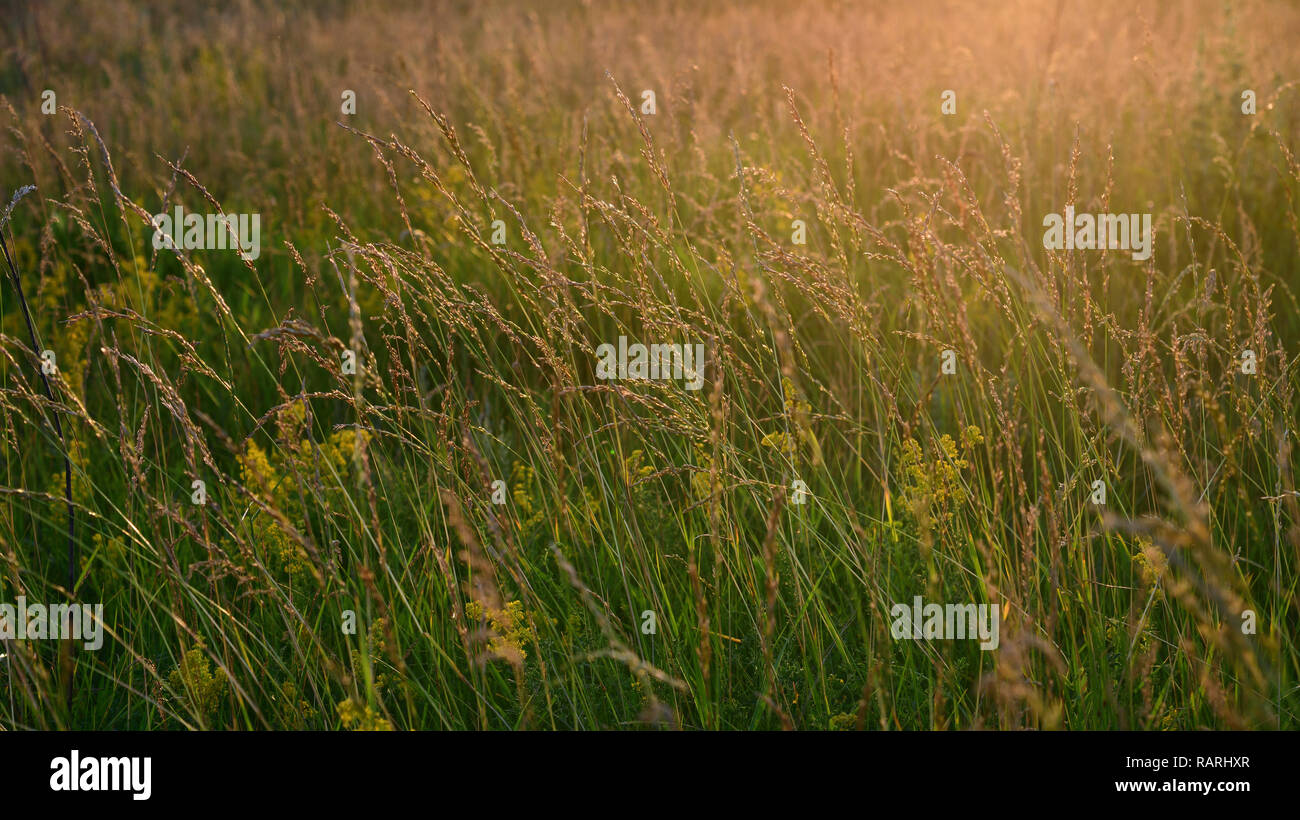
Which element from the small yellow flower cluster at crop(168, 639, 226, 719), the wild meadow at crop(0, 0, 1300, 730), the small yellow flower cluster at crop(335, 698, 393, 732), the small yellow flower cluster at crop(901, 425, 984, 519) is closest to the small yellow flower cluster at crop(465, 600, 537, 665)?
the wild meadow at crop(0, 0, 1300, 730)

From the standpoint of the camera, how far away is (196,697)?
1569mm

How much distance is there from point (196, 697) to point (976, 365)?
4.40ft

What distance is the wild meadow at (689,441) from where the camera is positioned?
1.48 meters

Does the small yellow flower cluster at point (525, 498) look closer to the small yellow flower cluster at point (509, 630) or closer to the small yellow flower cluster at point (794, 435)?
the small yellow flower cluster at point (509, 630)

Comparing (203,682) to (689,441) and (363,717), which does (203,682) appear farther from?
(689,441)

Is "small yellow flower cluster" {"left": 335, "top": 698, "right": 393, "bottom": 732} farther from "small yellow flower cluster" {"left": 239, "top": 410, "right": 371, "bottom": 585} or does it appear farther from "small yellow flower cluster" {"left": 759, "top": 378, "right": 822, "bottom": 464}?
"small yellow flower cluster" {"left": 759, "top": 378, "right": 822, "bottom": 464}

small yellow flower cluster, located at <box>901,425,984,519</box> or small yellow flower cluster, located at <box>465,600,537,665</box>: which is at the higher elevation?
small yellow flower cluster, located at <box>901,425,984,519</box>

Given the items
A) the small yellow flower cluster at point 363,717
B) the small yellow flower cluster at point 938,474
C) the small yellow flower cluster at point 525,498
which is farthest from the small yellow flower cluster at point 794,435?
the small yellow flower cluster at point 363,717

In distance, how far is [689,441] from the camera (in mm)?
2096

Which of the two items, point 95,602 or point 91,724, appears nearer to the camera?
point 91,724

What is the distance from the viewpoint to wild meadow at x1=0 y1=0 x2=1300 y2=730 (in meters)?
1.48

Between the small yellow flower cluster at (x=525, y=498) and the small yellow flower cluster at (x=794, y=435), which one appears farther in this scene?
A: the small yellow flower cluster at (x=525, y=498)
